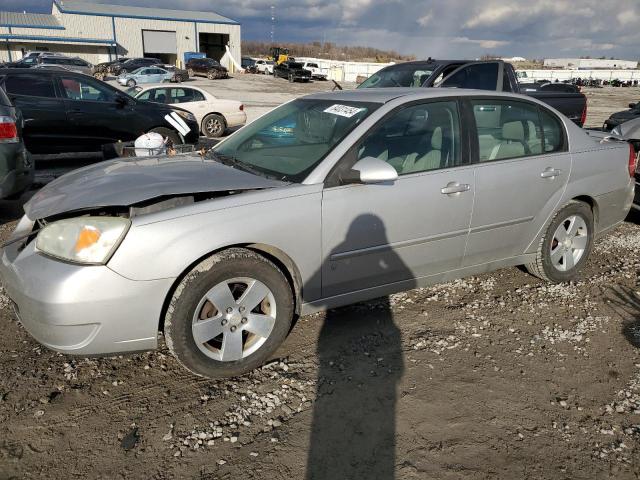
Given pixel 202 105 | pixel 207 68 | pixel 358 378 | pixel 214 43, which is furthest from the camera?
pixel 214 43

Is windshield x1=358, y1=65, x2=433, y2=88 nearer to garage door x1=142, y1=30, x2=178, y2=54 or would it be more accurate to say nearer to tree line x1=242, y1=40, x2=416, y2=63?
garage door x1=142, y1=30, x2=178, y2=54

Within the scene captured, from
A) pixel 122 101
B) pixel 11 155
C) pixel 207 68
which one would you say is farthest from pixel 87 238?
pixel 207 68

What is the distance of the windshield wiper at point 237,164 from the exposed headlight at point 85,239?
3.14 ft

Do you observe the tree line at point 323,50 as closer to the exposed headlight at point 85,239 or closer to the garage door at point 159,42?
the garage door at point 159,42

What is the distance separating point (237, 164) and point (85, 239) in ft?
4.03

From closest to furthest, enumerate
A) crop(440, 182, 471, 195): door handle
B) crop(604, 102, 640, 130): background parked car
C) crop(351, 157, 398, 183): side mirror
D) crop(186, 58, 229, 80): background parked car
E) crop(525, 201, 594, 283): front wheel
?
crop(351, 157, 398, 183): side mirror → crop(440, 182, 471, 195): door handle → crop(525, 201, 594, 283): front wheel → crop(604, 102, 640, 130): background parked car → crop(186, 58, 229, 80): background parked car

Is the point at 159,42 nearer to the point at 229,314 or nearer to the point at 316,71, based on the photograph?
the point at 316,71

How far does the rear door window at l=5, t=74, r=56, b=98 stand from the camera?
8258 mm

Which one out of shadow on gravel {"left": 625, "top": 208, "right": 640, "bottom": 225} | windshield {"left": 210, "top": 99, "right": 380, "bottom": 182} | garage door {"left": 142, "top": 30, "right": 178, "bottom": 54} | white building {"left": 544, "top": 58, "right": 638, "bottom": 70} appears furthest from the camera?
white building {"left": 544, "top": 58, "right": 638, "bottom": 70}

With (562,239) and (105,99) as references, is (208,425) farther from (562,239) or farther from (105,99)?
(105,99)

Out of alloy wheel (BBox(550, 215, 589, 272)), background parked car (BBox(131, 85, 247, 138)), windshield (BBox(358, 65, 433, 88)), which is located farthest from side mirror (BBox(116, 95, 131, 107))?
alloy wheel (BBox(550, 215, 589, 272))

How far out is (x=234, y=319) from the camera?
2.81 meters

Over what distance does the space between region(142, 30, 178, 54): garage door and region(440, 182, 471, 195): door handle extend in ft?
190

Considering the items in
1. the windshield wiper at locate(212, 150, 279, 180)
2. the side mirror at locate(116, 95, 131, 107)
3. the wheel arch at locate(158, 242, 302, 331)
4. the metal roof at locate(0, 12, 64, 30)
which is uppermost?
the metal roof at locate(0, 12, 64, 30)
